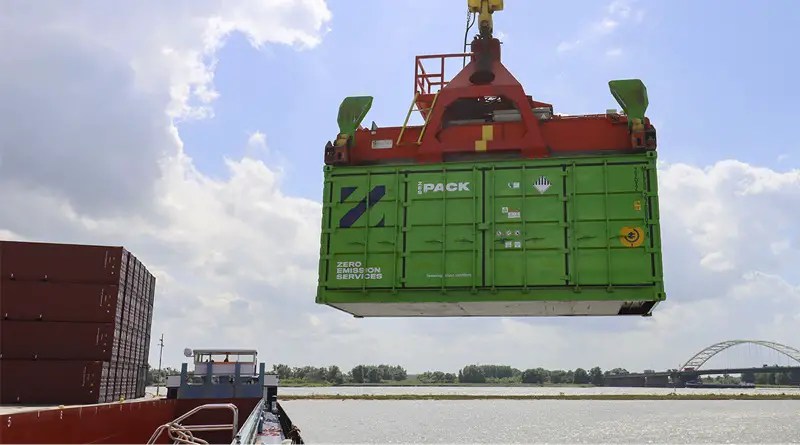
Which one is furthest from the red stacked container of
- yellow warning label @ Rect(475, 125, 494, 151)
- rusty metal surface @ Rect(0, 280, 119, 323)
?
yellow warning label @ Rect(475, 125, 494, 151)

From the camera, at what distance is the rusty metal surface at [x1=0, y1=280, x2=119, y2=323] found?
21.0 m

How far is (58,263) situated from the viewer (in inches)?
845

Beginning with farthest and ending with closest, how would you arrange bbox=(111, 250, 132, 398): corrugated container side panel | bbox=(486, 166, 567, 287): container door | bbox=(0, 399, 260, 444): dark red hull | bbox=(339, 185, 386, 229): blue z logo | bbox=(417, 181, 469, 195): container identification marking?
1. bbox=(111, 250, 132, 398): corrugated container side panel
2. bbox=(339, 185, 386, 229): blue z logo
3. bbox=(417, 181, 469, 195): container identification marking
4. bbox=(486, 166, 567, 287): container door
5. bbox=(0, 399, 260, 444): dark red hull

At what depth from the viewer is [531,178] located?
40.7 feet

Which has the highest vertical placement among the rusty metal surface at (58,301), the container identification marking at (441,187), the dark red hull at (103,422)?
the container identification marking at (441,187)

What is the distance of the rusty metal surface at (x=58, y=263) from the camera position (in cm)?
2112

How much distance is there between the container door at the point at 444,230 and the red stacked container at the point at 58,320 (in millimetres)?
13555

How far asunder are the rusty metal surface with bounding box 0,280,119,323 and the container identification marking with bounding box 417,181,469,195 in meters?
13.7

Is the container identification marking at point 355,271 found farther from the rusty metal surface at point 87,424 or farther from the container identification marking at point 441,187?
the rusty metal surface at point 87,424

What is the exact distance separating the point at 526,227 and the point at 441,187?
6.00ft

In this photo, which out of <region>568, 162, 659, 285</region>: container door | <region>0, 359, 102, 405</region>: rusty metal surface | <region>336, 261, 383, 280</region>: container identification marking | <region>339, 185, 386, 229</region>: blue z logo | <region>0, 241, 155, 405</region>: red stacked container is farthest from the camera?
<region>0, 241, 155, 405</region>: red stacked container

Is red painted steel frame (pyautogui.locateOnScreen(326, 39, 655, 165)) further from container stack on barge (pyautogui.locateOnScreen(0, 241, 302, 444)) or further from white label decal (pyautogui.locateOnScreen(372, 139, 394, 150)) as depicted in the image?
container stack on barge (pyautogui.locateOnScreen(0, 241, 302, 444))

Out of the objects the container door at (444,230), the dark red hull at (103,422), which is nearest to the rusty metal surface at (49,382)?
the dark red hull at (103,422)

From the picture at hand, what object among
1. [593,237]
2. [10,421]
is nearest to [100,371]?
[10,421]
